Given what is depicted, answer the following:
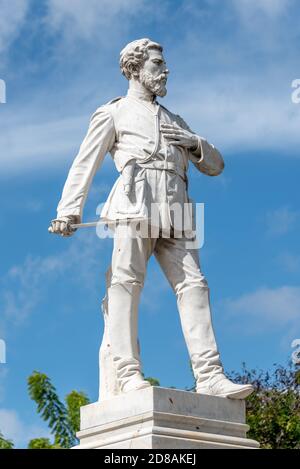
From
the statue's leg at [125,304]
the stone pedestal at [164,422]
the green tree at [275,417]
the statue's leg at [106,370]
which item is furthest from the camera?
the green tree at [275,417]

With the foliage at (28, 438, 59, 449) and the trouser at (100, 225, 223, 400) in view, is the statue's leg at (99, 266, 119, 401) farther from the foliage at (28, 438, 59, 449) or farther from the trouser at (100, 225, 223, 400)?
the foliage at (28, 438, 59, 449)

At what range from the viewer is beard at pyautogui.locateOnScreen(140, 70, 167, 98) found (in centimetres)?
1099

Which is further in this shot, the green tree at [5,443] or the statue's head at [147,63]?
the green tree at [5,443]

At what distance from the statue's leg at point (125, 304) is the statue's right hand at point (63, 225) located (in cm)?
43

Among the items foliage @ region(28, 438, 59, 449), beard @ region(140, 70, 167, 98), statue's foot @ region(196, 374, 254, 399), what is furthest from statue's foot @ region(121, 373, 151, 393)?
foliage @ region(28, 438, 59, 449)

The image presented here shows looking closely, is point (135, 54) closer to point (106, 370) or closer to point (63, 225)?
point (63, 225)

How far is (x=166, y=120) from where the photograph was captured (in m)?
11.0

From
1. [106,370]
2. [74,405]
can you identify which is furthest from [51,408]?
[106,370]

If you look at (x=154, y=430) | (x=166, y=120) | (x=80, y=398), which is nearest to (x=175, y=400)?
(x=154, y=430)

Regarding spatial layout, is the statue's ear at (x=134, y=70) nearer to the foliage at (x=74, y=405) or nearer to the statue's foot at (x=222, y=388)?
the statue's foot at (x=222, y=388)

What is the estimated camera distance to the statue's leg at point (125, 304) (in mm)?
10297

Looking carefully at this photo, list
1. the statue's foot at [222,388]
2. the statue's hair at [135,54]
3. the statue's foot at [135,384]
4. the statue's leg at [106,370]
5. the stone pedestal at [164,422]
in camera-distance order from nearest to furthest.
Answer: the stone pedestal at [164,422] → the statue's foot at [135,384] → the statue's foot at [222,388] → the statue's leg at [106,370] → the statue's hair at [135,54]

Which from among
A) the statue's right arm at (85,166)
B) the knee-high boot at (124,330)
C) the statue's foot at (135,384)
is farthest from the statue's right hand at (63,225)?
the statue's foot at (135,384)

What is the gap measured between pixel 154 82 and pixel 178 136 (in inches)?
22.6
